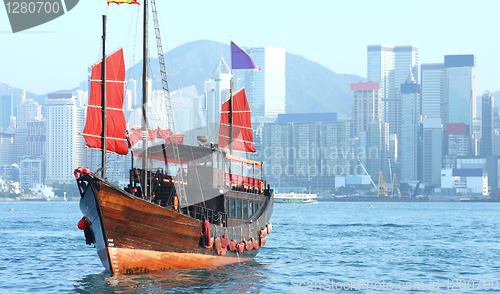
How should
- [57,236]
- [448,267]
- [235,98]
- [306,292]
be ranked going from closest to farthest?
1. [306,292]
2. [448,267]
3. [235,98]
4. [57,236]

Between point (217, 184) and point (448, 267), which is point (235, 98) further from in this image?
point (448, 267)

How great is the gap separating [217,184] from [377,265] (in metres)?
11.0

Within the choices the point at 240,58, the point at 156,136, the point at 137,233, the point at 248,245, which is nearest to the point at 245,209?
the point at 248,245

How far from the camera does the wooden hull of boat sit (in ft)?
92.9

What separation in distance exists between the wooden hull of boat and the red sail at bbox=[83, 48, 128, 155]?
3.06m

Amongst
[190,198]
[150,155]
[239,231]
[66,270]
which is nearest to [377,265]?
[239,231]

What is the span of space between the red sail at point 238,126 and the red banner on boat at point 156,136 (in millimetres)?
13394

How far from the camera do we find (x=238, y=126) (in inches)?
2002

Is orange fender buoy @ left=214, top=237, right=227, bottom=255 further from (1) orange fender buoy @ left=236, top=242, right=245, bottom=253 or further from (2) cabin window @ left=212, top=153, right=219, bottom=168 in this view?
(2) cabin window @ left=212, top=153, right=219, bottom=168

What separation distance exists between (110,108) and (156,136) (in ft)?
19.0

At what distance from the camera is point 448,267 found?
37219 millimetres

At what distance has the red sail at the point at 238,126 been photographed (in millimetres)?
50062

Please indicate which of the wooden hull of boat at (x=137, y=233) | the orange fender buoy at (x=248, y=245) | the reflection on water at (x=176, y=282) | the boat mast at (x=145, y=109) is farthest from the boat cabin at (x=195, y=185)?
the reflection on water at (x=176, y=282)

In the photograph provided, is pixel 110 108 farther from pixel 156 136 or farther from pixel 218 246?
pixel 218 246
